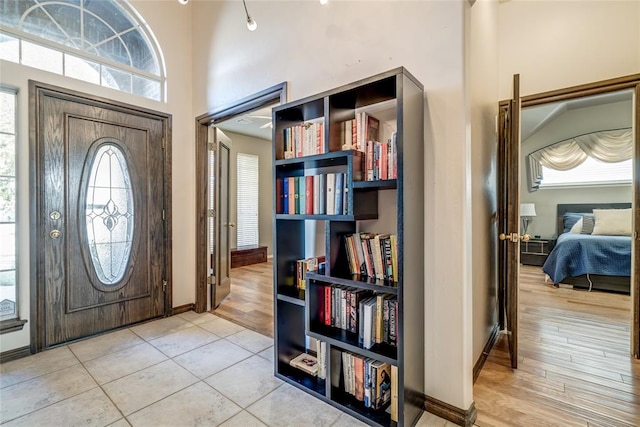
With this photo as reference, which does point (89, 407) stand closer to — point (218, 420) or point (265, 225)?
point (218, 420)

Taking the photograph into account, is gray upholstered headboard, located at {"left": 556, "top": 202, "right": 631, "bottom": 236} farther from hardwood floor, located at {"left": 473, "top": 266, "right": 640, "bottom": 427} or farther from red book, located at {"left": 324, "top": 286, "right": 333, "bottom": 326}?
red book, located at {"left": 324, "top": 286, "right": 333, "bottom": 326}

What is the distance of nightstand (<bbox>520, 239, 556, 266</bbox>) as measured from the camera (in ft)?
18.2

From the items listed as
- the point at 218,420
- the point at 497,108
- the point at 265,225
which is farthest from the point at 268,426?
the point at 265,225

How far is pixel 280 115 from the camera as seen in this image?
190 cm

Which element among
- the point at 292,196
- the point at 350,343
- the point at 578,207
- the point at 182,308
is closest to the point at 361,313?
the point at 350,343

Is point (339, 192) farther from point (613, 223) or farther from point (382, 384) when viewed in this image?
point (613, 223)

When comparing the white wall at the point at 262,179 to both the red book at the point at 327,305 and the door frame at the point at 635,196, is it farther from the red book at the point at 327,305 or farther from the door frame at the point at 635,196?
the door frame at the point at 635,196

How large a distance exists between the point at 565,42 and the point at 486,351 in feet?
9.22

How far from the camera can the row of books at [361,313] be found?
150 cm

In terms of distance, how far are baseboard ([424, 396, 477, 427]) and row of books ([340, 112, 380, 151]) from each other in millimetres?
1447

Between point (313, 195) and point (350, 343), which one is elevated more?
point (313, 195)

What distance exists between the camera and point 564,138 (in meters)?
5.71

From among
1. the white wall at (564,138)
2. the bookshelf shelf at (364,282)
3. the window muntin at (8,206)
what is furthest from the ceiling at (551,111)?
the window muntin at (8,206)

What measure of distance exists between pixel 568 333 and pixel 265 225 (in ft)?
17.1
